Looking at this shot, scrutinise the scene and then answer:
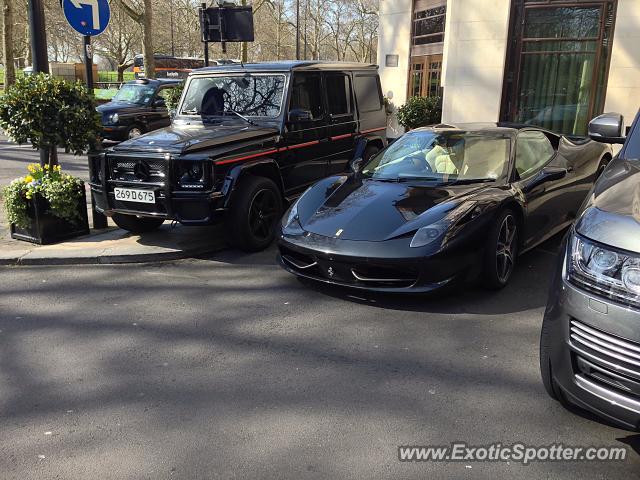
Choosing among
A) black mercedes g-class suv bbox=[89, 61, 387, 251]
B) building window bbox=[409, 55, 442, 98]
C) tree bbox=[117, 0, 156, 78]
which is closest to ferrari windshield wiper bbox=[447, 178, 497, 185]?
black mercedes g-class suv bbox=[89, 61, 387, 251]

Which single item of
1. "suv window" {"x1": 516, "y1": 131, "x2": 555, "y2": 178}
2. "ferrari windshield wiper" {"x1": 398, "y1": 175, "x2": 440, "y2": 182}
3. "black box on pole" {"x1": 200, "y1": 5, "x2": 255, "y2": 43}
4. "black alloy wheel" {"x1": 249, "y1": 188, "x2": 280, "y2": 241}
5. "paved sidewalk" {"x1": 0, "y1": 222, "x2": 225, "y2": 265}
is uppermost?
"black box on pole" {"x1": 200, "y1": 5, "x2": 255, "y2": 43}

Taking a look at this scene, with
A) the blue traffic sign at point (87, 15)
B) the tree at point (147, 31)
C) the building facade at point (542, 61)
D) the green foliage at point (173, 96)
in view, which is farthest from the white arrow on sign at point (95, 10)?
the tree at point (147, 31)

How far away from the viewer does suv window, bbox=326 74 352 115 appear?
7656mm

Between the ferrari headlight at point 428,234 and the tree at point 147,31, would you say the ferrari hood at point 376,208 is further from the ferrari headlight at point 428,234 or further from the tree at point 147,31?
the tree at point 147,31

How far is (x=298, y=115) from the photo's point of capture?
6770 millimetres

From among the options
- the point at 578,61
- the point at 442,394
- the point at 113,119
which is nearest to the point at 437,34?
the point at 578,61

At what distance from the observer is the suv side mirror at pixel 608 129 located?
4.36m

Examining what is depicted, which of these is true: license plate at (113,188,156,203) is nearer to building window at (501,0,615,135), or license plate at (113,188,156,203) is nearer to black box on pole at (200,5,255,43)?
black box on pole at (200,5,255,43)

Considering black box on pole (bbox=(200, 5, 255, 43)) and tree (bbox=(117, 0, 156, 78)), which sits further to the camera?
tree (bbox=(117, 0, 156, 78))

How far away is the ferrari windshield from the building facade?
7.46 m

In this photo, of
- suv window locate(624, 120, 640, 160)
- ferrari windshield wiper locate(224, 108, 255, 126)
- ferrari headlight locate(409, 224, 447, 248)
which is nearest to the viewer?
suv window locate(624, 120, 640, 160)

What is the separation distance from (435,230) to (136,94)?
43.9ft

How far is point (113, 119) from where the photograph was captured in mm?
14609

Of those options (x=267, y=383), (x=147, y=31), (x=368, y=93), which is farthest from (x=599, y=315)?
(x=147, y=31)
